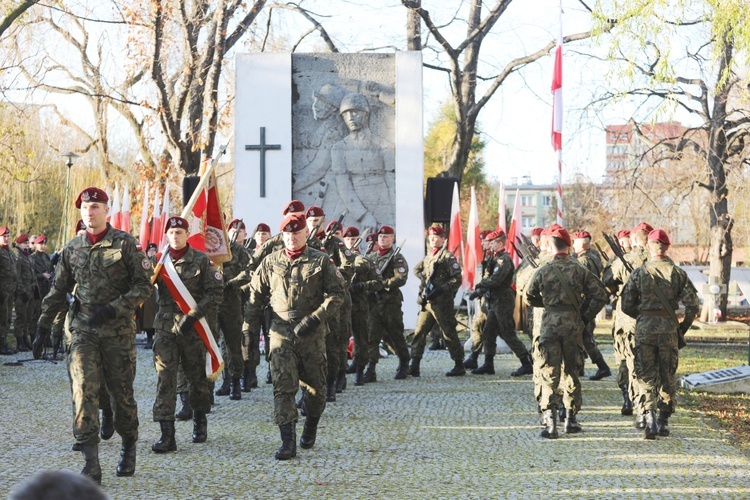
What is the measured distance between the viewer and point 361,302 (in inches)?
512

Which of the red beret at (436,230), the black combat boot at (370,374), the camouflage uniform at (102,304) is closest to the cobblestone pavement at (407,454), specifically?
the camouflage uniform at (102,304)

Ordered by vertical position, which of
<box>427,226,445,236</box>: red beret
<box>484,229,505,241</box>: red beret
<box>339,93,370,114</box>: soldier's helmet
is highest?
<box>339,93,370,114</box>: soldier's helmet

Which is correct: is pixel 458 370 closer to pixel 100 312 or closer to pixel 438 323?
pixel 438 323

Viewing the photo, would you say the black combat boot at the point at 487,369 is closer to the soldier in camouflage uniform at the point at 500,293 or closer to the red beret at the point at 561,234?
the soldier in camouflage uniform at the point at 500,293

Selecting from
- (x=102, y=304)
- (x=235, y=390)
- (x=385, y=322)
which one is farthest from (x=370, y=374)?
(x=102, y=304)

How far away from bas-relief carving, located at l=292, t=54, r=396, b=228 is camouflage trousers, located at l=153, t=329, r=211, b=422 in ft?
39.6

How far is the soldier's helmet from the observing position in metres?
20.7

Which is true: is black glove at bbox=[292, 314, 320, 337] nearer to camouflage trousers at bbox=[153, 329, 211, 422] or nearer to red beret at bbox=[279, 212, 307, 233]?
red beret at bbox=[279, 212, 307, 233]

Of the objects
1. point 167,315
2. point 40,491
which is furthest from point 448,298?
point 40,491

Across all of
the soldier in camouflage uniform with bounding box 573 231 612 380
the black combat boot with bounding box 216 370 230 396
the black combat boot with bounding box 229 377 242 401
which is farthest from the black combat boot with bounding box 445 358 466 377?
the black combat boot with bounding box 229 377 242 401

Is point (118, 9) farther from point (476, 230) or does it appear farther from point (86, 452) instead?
point (86, 452)

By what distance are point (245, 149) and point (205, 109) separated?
528 cm

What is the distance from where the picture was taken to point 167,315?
339 inches

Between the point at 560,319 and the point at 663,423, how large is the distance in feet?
4.66
